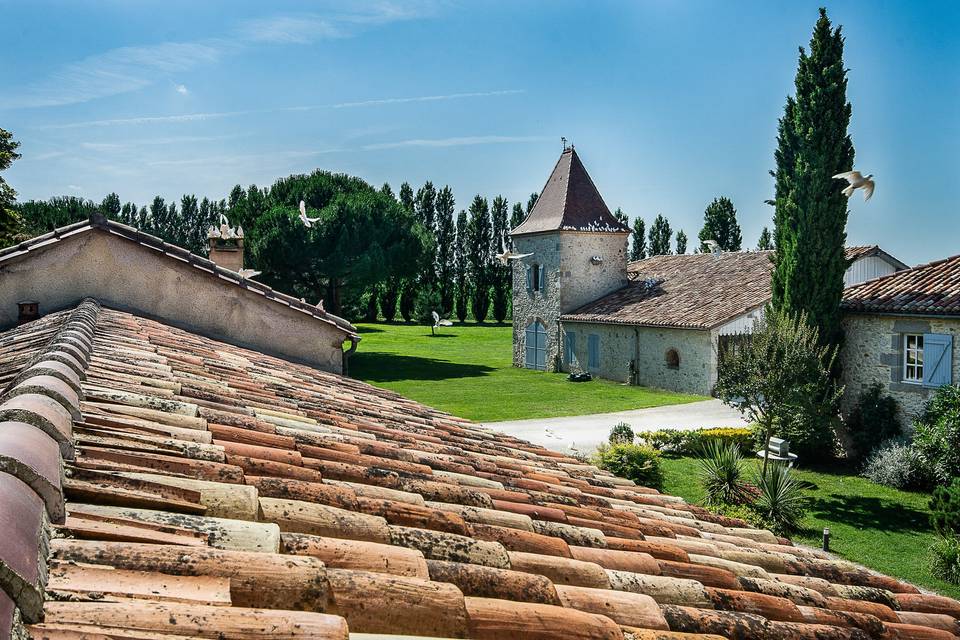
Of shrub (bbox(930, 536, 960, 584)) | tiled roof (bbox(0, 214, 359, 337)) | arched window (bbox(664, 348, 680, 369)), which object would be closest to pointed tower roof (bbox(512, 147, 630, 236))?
arched window (bbox(664, 348, 680, 369))

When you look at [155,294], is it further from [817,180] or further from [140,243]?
[817,180]

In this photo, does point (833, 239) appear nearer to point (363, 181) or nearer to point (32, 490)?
point (32, 490)

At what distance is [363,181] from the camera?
4716 centimetres

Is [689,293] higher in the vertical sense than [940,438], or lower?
higher

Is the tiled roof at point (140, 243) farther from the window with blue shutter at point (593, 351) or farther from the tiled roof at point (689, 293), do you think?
the window with blue shutter at point (593, 351)

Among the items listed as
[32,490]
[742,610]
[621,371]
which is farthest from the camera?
[621,371]

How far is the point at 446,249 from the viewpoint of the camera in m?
73.1

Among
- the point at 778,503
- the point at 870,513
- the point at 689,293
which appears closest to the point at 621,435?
the point at 778,503

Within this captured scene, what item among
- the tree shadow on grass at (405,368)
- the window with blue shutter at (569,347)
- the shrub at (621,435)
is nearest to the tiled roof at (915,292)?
the shrub at (621,435)

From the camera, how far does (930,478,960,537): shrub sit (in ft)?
39.8

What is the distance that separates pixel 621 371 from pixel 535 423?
10715mm

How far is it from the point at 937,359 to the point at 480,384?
1836 centimetres

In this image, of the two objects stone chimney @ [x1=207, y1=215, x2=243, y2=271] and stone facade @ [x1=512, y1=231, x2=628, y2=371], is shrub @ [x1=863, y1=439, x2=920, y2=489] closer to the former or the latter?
stone chimney @ [x1=207, y1=215, x2=243, y2=271]

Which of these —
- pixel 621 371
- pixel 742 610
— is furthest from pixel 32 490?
pixel 621 371
